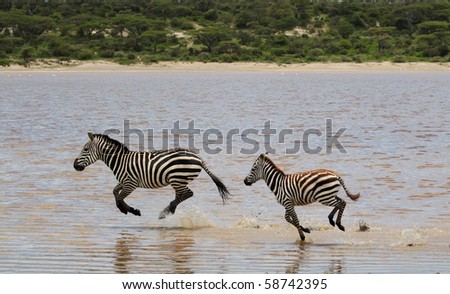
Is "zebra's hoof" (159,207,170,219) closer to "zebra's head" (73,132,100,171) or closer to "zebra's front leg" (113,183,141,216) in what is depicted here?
"zebra's front leg" (113,183,141,216)

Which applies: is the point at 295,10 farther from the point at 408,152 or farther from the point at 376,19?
the point at 408,152

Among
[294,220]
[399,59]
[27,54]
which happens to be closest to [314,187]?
[294,220]

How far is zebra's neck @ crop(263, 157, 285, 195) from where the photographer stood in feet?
35.0

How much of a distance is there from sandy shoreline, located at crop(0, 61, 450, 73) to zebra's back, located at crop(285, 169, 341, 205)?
169ft

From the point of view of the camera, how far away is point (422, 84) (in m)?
49.8

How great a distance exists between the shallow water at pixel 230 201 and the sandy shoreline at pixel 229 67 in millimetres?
27186

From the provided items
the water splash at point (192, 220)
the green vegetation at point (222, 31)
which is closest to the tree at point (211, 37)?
the green vegetation at point (222, 31)

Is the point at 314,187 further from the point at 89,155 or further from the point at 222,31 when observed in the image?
the point at 222,31

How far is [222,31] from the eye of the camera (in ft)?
232

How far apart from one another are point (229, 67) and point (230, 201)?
167 ft

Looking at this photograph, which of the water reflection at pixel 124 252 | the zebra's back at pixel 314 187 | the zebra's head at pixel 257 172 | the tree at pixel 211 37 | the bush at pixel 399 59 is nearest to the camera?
the water reflection at pixel 124 252

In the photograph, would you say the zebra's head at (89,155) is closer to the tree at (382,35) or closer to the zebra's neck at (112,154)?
the zebra's neck at (112,154)

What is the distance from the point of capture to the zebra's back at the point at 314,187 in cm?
1045
